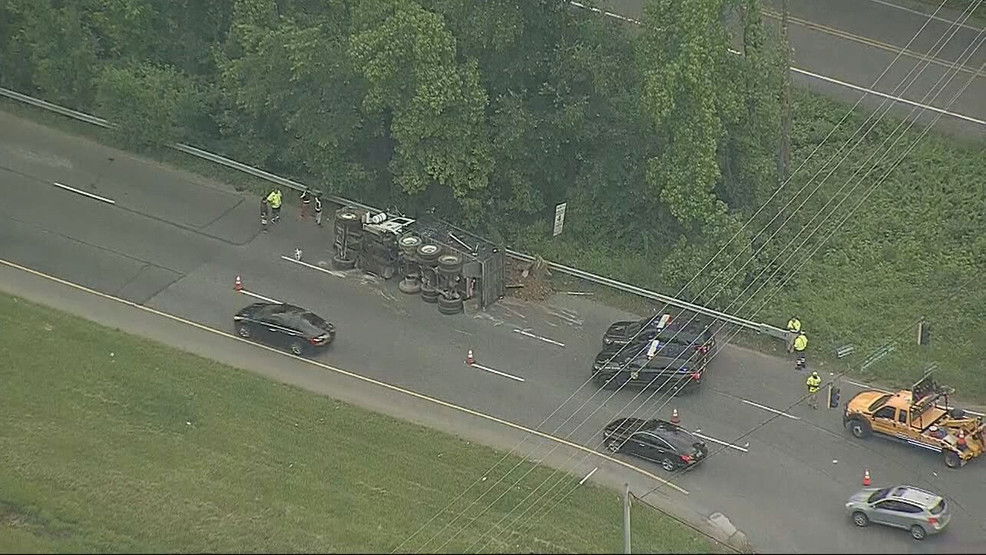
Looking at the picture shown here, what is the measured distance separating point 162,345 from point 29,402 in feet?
14.2

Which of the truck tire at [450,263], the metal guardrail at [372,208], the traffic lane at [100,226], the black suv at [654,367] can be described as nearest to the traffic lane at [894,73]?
the metal guardrail at [372,208]

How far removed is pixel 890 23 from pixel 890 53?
2410 mm

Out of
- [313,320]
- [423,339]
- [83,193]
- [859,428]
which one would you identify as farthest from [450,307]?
[83,193]

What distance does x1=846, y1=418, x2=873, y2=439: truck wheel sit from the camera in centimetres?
3931

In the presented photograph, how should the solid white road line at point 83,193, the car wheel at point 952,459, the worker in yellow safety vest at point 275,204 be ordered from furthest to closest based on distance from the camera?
1. the solid white road line at point 83,193
2. the worker in yellow safety vest at point 275,204
3. the car wheel at point 952,459

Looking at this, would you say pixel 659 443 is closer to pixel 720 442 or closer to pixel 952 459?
pixel 720 442

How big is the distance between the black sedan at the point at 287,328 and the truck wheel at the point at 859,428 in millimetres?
14728

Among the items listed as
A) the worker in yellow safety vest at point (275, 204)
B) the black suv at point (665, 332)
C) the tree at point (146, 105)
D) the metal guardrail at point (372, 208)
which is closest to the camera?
the black suv at point (665, 332)

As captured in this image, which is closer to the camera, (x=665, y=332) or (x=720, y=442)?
(x=720, y=442)

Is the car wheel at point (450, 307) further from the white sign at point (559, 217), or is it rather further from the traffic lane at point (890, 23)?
the traffic lane at point (890, 23)

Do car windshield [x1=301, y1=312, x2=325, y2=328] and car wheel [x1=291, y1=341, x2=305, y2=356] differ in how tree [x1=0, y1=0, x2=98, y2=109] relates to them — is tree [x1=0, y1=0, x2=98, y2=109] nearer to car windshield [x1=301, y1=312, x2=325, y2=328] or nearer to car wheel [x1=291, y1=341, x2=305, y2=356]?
car windshield [x1=301, y1=312, x2=325, y2=328]

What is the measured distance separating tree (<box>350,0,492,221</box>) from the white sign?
2.49 m

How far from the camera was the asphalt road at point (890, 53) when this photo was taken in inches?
2089

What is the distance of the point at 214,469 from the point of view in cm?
3753
